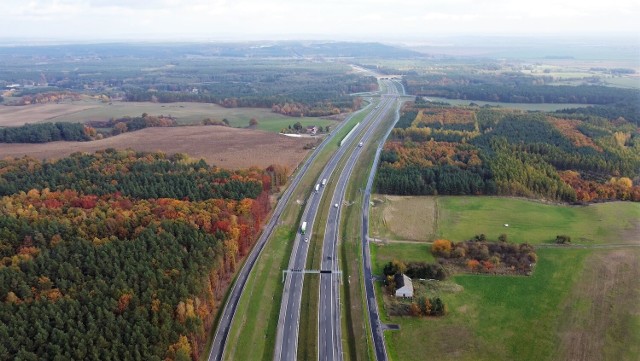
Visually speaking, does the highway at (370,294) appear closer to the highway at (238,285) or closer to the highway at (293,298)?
the highway at (293,298)

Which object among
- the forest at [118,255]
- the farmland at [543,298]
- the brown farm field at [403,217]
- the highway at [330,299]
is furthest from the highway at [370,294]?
the forest at [118,255]

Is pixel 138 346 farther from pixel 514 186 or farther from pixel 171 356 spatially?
pixel 514 186

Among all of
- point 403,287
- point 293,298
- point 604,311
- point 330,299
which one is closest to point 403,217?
point 403,287

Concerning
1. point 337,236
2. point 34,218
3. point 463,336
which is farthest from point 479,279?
point 34,218

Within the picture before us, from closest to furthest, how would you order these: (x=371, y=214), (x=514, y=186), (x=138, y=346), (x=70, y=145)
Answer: (x=138, y=346)
(x=371, y=214)
(x=514, y=186)
(x=70, y=145)

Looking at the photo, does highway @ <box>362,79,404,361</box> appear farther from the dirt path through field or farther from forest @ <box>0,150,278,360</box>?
the dirt path through field
